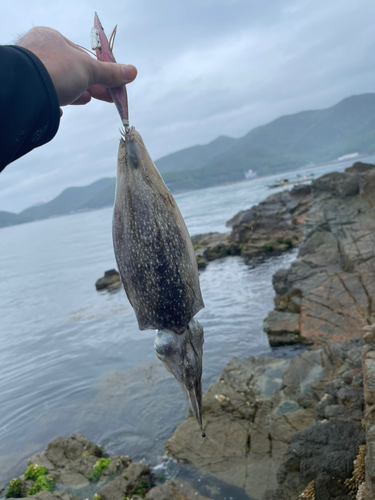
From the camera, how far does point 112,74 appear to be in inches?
83.7

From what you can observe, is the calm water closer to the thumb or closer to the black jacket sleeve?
the thumb

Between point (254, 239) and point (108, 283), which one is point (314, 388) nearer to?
point (108, 283)

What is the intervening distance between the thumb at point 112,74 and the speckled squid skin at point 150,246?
0.30 metres

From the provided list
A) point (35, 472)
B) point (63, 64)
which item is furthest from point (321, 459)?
point (35, 472)

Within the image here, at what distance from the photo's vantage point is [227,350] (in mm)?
12680

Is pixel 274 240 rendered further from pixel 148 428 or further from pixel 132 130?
pixel 132 130

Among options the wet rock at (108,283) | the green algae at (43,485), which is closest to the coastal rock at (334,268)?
the green algae at (43,485)

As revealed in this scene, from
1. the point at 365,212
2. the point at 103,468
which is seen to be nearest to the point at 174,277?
the point at 103,468

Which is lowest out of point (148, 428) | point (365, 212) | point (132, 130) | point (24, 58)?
point (148, 428)

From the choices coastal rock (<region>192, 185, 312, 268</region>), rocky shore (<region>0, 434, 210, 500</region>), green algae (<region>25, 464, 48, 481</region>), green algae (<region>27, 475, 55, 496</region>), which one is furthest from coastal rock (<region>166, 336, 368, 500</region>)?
coastal rock (<region>192, 185, 312, 268</region>)

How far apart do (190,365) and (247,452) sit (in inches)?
226

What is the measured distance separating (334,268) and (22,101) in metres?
13.7

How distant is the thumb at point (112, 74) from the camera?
6.63 ft

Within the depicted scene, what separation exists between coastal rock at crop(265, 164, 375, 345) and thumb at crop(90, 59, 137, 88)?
10.4 metres
